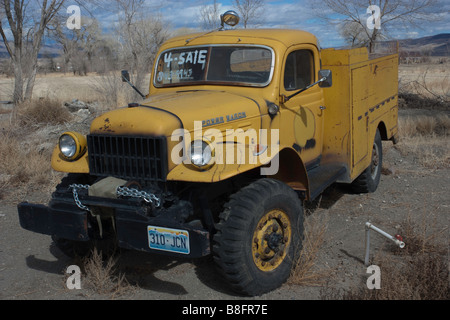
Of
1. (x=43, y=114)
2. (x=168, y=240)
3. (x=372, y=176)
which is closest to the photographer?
(x=168, y=240)

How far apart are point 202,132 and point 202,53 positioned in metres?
1.34

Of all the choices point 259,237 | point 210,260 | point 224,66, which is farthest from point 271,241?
point 224,66

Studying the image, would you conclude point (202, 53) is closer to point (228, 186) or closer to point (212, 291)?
point (228, 186)

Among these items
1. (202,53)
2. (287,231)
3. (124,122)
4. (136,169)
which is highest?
(202,53)

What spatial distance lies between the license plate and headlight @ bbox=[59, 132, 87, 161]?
124cm

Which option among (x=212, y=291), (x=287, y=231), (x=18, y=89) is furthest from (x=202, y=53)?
(x=18, y=89)

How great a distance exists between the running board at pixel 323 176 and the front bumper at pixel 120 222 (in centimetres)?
162

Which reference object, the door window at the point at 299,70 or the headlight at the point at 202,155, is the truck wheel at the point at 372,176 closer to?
the door window at the point at 299,70

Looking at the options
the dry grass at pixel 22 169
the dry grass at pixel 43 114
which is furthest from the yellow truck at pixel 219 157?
the dry grass at pixel 43 114

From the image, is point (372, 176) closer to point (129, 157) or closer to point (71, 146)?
point (129, 157)

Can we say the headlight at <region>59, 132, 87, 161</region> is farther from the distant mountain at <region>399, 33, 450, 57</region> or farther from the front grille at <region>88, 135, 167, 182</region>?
the distant mountain at <region>399, 33, 450, 57</region>

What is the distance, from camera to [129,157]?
383cm

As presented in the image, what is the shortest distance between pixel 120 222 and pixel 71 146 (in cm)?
110

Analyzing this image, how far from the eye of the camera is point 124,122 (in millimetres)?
3863
